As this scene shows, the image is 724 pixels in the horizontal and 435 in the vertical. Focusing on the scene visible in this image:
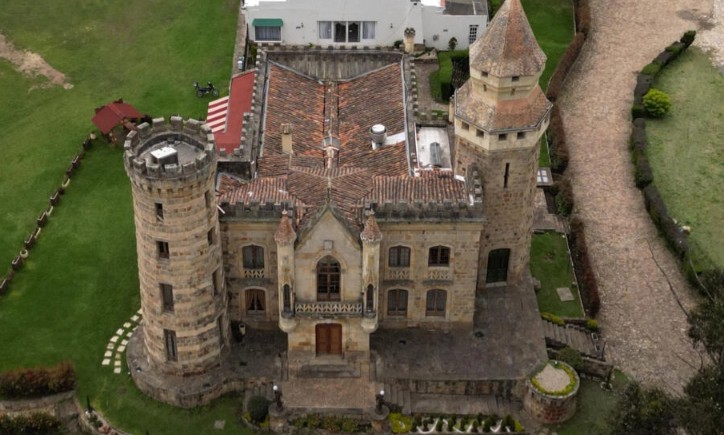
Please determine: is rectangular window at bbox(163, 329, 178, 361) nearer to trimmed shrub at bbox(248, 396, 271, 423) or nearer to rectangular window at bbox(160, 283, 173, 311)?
rectangular window at bbox(160, 283, 173, 311)

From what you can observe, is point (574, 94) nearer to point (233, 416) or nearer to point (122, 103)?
point (122, 103)

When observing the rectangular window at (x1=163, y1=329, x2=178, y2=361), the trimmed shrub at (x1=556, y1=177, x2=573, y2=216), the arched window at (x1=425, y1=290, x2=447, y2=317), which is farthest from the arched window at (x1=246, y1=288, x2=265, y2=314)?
the trimmed shrub at (x1=556, y1=177, x2=573, y2=216)

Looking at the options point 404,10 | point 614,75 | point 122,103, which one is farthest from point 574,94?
point 122,103

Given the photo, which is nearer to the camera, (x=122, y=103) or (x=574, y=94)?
(x=122, y=103)

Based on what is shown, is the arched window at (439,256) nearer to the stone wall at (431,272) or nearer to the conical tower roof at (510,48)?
the stone wall at (431,272)

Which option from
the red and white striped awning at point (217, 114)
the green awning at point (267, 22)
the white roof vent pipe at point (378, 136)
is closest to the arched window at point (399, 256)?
the white roof vent pipe at point (378, 136)

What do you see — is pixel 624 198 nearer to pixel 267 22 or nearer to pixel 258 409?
pixel 258 409
